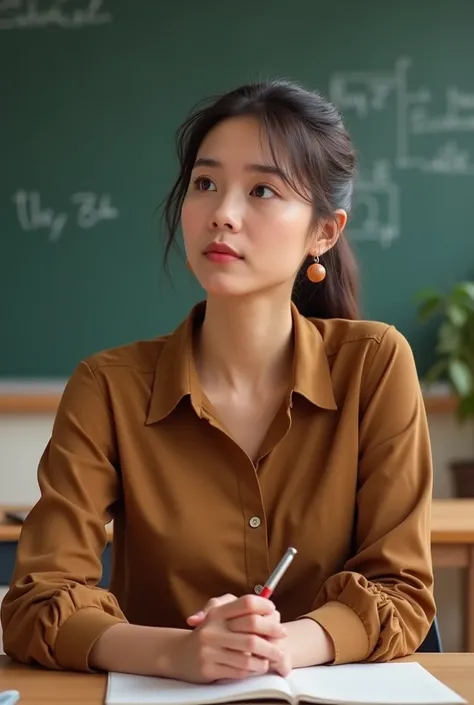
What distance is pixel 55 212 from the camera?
3.81 metres

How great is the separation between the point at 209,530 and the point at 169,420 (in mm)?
174

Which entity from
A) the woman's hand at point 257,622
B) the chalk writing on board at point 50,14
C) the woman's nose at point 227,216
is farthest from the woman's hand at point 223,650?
the chalk writing on board at point 50,14

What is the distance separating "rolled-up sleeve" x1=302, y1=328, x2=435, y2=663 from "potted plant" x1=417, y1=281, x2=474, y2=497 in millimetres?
2002

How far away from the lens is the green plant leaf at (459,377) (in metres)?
3.68

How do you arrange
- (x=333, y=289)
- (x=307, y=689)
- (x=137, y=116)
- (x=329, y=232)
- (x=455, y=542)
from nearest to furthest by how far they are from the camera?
(x=307, y=689) < (x=329, y=232) < (x=333, y=289) < (x=455, y=542) < (x=137, y=116)

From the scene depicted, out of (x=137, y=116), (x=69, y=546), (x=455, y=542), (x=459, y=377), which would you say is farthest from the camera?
(x=137, y=116)

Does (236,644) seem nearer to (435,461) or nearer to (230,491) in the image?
(230,491)

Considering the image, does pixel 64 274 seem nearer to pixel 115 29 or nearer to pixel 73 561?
pixel 115 29

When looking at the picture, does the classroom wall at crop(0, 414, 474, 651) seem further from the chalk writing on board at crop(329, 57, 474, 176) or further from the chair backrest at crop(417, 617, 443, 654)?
the chair backrest at crop(417, 617, 443, 654)

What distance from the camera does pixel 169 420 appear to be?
1673 millimetres

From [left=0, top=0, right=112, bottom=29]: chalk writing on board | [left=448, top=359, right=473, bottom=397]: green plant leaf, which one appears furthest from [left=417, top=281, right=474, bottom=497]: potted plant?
[left=0, top=0, right=112, bottom=29]: chalk writing on board

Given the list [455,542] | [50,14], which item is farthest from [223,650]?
[50,14]

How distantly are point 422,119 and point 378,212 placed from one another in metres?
0.34

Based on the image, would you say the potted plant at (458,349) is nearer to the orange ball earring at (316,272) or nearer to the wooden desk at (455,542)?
the wooden desk at (455,542)
